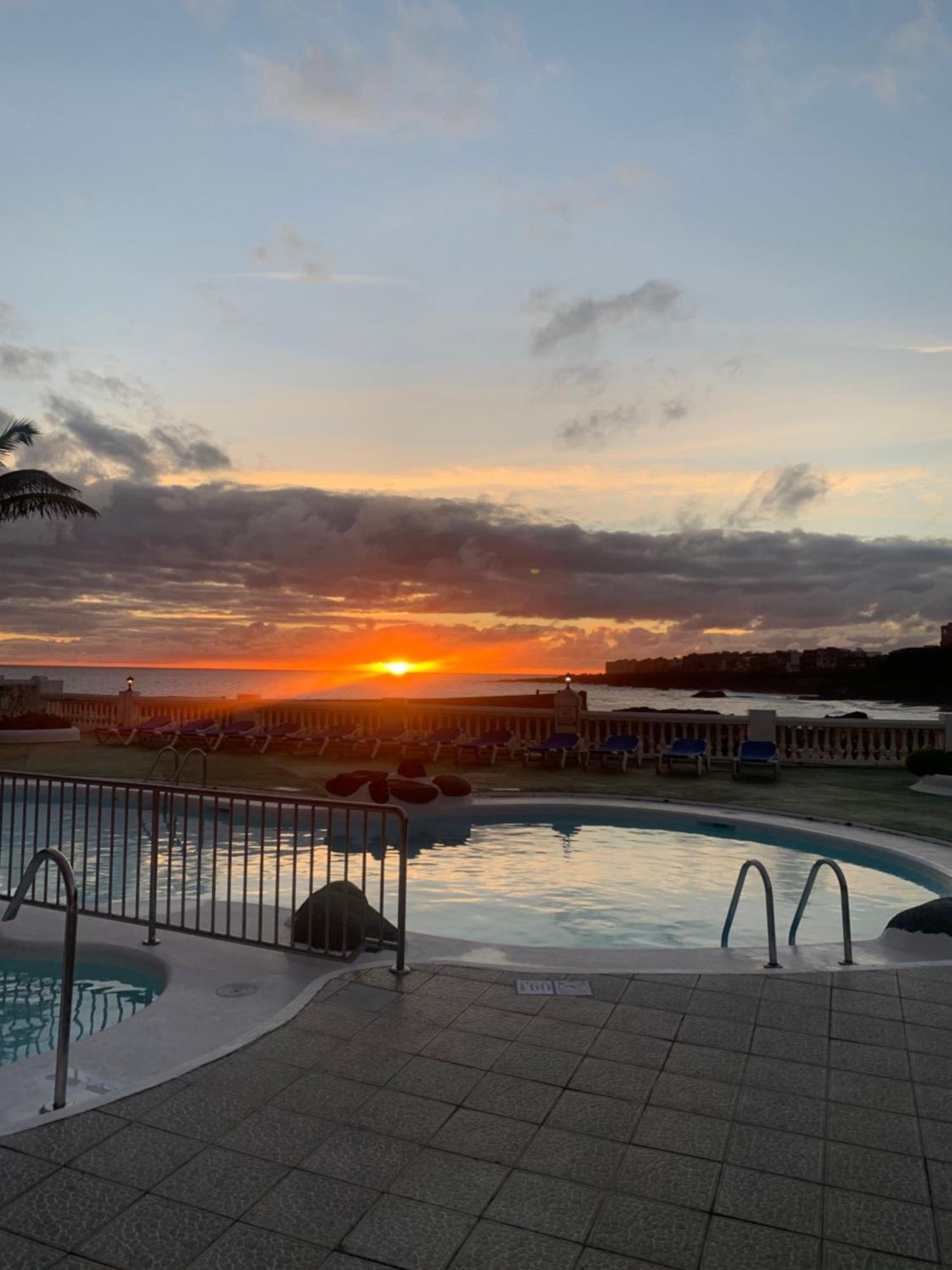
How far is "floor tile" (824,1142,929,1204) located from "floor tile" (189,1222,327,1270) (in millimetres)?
2048

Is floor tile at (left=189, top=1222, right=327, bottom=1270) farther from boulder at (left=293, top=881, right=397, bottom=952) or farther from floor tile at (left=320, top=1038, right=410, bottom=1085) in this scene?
boulder at (left=293, top=881, right=397, bottom=952)

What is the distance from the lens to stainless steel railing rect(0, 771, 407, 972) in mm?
6336

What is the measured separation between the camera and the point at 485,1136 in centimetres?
375

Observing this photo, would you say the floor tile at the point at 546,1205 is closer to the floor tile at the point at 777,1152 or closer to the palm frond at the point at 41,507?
the floor tile at the point at 777,1152

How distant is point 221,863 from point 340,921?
239 inches

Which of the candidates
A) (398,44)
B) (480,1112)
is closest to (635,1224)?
(480,1112)

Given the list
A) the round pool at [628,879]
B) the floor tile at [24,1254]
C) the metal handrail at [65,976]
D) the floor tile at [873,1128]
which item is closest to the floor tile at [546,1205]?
the floor tile at [873,1128]

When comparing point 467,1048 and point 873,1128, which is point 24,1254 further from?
point 873,1128

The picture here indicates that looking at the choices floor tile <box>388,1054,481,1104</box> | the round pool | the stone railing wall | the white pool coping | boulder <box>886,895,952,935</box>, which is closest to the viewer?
floor tile <box>388,1054,481,1104</box>

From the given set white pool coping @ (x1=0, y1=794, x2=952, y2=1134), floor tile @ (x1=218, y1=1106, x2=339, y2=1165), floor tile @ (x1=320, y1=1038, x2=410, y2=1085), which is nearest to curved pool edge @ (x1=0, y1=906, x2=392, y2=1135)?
white pool coping @ (x1=0, y1=794, x2=952, y2=1134)

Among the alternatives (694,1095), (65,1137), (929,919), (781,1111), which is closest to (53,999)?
(65,1137)

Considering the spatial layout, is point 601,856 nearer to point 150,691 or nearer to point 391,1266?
point 391,1266

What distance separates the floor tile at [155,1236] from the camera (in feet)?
9.56

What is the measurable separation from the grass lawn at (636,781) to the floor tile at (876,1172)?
9.79m
